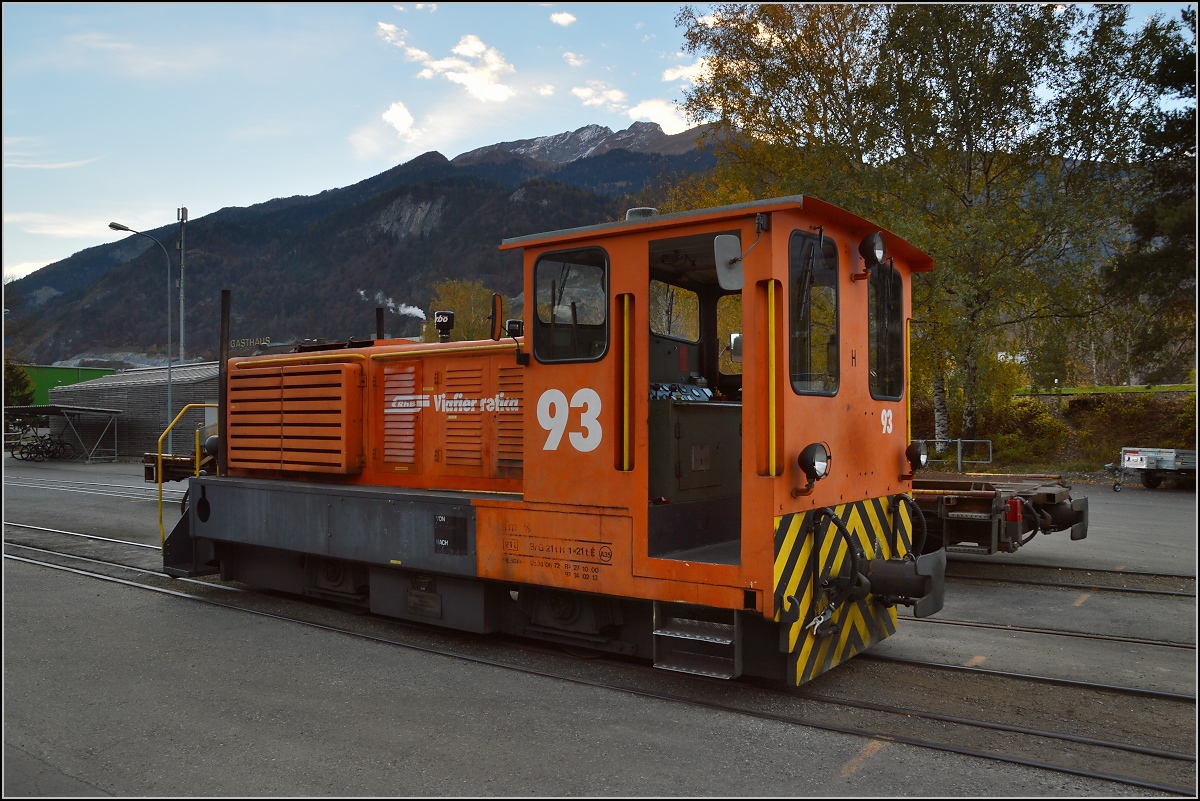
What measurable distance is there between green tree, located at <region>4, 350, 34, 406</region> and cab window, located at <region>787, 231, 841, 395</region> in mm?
47577

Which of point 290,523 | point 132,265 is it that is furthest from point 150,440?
point 132,265

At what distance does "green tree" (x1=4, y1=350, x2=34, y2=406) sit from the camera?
42062mm

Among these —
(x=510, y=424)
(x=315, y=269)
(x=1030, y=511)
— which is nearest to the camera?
(x=510, y=424)

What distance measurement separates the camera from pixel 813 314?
5.05 m

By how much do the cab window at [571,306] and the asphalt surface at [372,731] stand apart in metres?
2.21

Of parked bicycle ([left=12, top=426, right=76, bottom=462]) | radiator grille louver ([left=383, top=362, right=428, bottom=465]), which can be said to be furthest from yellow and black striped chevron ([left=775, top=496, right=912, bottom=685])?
parked bicycle ([left=12, top=426, right=76, bottom=462])

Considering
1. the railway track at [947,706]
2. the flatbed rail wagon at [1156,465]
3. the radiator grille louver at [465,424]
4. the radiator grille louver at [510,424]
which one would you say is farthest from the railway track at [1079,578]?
the flatbed rail wagon at [1156,465]

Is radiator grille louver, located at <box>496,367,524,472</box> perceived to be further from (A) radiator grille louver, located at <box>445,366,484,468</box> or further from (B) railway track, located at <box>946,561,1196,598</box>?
(B) railway track, located at <box>946,561,1196,598</box>

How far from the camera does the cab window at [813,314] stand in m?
4.89

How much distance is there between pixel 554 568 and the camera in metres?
5.42

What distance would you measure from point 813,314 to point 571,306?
157 cm

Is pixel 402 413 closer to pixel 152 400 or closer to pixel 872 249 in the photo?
pixel 872 249

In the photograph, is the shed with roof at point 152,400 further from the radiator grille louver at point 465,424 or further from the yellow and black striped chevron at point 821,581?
the yellow and black striped chevron at point 821,581

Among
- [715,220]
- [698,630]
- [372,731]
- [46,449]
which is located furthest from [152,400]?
[715,220]
